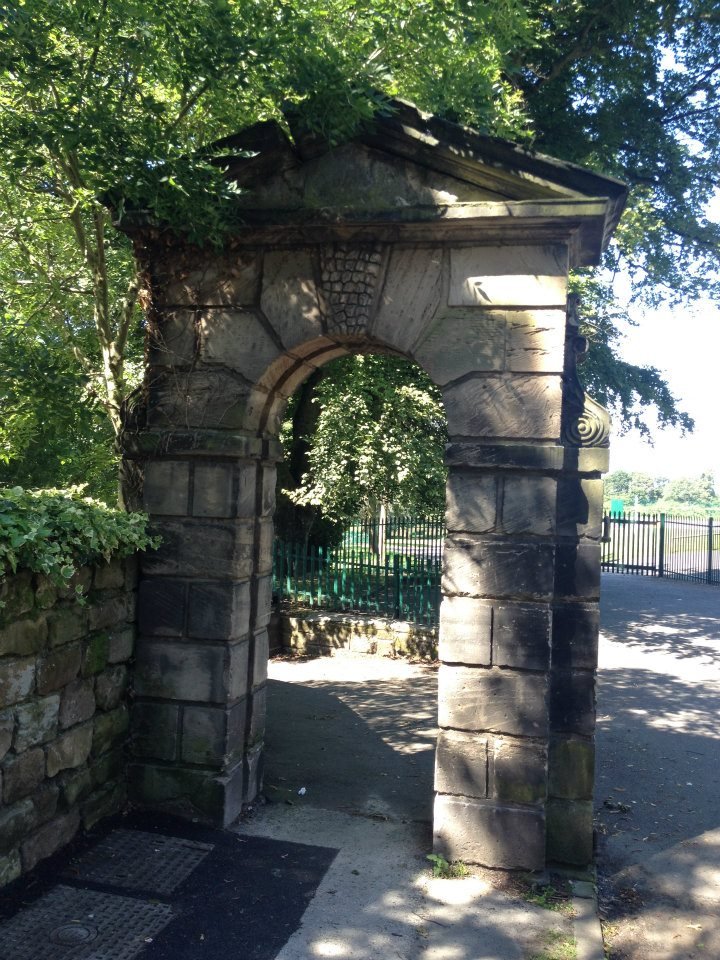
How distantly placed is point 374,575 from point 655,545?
50.0 ft

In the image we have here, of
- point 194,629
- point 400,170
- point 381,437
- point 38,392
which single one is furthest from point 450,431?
point 381,437

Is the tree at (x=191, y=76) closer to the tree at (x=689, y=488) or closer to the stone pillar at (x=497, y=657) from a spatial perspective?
the stone pillar at (x=497, y=657)

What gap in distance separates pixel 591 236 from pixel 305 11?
2.43m

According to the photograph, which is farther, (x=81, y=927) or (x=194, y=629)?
(x=194, y=629)

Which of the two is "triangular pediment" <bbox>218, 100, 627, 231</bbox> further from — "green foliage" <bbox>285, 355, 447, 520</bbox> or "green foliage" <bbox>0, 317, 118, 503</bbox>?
"green foliage" <bbox>285, 355, 447, 520</bbox>

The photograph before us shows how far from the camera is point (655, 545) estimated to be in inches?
958

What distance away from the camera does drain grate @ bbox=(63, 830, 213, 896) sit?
4.50 metres

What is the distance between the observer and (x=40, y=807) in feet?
14.7

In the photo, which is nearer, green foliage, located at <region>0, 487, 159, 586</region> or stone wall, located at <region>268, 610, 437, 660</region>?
green foliage, located at <region>0, 487, 159, 586</region>

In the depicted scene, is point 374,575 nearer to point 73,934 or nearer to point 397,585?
point 397,585

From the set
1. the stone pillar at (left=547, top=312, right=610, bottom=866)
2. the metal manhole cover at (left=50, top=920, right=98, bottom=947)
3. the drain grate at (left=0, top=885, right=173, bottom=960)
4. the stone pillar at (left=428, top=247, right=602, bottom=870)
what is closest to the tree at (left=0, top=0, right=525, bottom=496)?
the stone pillar at (left=428, top=247, right=602, bottom=870)

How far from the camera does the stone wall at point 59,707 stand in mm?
4234

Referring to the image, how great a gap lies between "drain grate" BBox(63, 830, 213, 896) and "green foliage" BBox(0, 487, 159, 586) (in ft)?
5.61

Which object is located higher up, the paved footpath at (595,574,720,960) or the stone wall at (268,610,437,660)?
the stone wall at (268,610,437,660)
